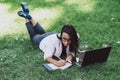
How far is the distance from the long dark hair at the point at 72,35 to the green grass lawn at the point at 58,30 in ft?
1.04

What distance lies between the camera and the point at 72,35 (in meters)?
4.89

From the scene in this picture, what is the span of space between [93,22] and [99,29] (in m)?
0.52

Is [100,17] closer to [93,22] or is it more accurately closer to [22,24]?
[93,22]

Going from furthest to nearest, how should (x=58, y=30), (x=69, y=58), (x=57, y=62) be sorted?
(x=58, y=30), (x=69, y=58), (x=57, y=62)

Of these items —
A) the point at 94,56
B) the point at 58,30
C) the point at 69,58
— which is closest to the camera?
the point at 94,56

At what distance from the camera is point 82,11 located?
750 centimetres

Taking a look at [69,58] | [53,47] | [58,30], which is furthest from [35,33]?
[69,58]

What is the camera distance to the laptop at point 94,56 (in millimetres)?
4652

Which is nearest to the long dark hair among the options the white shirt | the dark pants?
the white shirt

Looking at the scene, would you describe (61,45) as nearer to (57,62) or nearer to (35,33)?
(57,62)

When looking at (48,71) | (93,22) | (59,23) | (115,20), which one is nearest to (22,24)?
(59,23)

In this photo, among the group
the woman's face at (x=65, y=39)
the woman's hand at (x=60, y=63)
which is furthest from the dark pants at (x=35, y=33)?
the woman's hand at (x=60, y=63)

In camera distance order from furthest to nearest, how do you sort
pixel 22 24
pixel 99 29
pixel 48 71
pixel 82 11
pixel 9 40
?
1. pixel 82 11
2. pixel 22 24
3. pixel 99 29
4. pixel 9 40
5. pixel 48 71

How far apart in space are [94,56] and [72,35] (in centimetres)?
42
